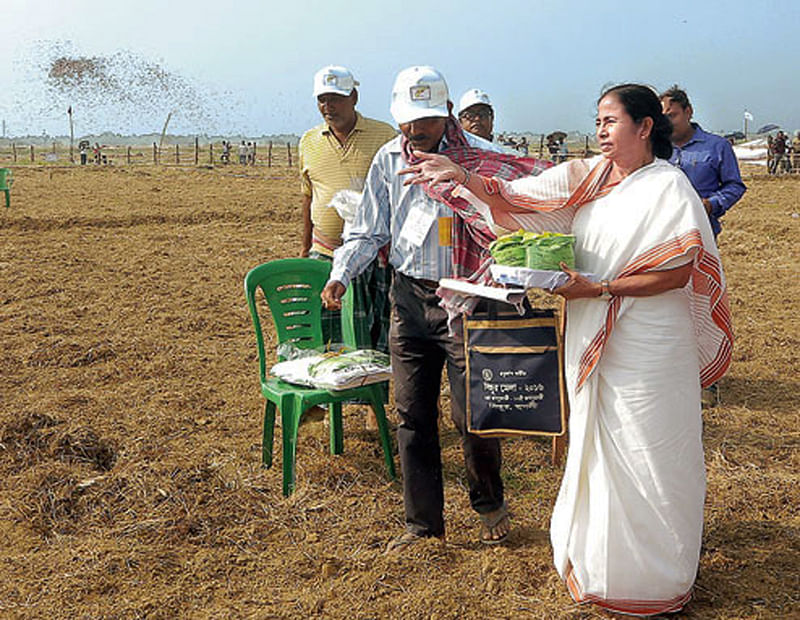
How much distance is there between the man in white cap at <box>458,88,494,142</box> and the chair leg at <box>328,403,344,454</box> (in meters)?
2.03

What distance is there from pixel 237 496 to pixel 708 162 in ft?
10.8

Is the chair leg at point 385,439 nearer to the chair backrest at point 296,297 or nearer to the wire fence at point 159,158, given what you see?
the chair backrest at point 296,297

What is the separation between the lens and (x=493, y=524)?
3.38 m

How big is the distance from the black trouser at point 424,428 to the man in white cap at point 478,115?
217 centimetres

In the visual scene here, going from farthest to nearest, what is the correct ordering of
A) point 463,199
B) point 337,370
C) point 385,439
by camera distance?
point 385,439 → point 337,370 → point 463,199

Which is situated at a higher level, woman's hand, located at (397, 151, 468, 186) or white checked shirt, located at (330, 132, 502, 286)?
woman's hand, located at (397, 151, 468, 186)

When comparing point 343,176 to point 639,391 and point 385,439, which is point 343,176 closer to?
point 385,439

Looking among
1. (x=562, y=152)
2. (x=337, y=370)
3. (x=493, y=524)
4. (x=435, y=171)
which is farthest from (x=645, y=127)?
(x=562, y=152)

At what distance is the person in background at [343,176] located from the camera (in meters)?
4.49

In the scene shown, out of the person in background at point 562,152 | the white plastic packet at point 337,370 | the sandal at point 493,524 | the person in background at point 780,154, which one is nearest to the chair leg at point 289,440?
the white plastic packet at point 337,370

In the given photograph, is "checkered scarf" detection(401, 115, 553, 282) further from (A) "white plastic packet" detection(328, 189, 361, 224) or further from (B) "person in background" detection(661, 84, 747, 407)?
(B) "person in background" detection(661, 84, 747, 407)

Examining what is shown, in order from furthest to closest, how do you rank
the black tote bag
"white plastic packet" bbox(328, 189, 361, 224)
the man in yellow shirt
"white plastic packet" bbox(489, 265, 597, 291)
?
the man in yellow shirt
"white plastic packet" bbox(328, 189, 361, 224)
the black tote bag
"white plastic packet" bbox(489, 265, 597, 291)

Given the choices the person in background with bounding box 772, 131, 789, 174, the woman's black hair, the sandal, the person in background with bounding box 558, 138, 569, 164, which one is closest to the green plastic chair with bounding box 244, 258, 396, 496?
the sandal

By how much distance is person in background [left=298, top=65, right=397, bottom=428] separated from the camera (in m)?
4.49
